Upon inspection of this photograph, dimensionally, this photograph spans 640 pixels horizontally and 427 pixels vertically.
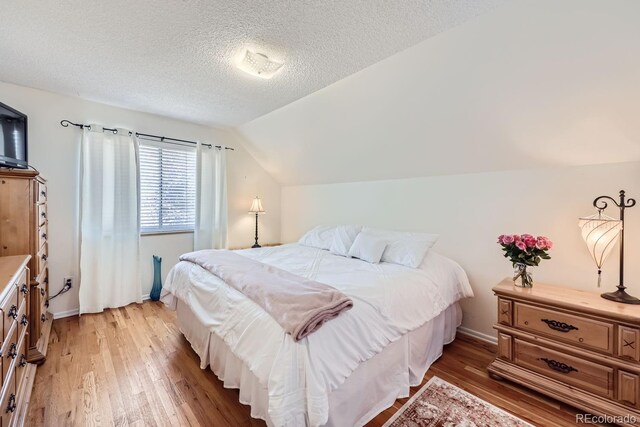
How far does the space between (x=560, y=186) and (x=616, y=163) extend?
1.08 feet

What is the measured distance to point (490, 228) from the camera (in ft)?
8.16

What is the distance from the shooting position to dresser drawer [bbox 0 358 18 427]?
3.89ft

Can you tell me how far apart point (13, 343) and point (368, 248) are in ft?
8.10

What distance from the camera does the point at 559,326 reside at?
1.74 m

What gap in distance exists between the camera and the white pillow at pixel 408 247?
242cm

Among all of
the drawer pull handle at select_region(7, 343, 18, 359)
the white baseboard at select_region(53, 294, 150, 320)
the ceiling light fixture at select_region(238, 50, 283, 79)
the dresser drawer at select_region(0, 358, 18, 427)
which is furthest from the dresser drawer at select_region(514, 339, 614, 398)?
the white baseboard at select_region(53, 294, 150, 320)

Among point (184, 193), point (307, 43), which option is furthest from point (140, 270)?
point (307, 43)

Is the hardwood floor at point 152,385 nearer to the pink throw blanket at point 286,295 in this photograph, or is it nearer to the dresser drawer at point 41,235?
the pink throw blanket at point 286,295

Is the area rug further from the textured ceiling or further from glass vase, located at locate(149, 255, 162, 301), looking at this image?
glass vase, located at locate(149, 255, 162, 301)

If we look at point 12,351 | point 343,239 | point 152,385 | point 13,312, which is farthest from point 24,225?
point 343,239

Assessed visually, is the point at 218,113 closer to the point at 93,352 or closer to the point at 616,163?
the point at 93,352

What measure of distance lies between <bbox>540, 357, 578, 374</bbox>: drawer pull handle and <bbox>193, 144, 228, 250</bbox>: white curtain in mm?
3677

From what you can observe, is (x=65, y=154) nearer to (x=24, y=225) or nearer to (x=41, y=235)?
(x=41, y=235)

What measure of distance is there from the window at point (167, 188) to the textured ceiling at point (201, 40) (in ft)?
3.23
